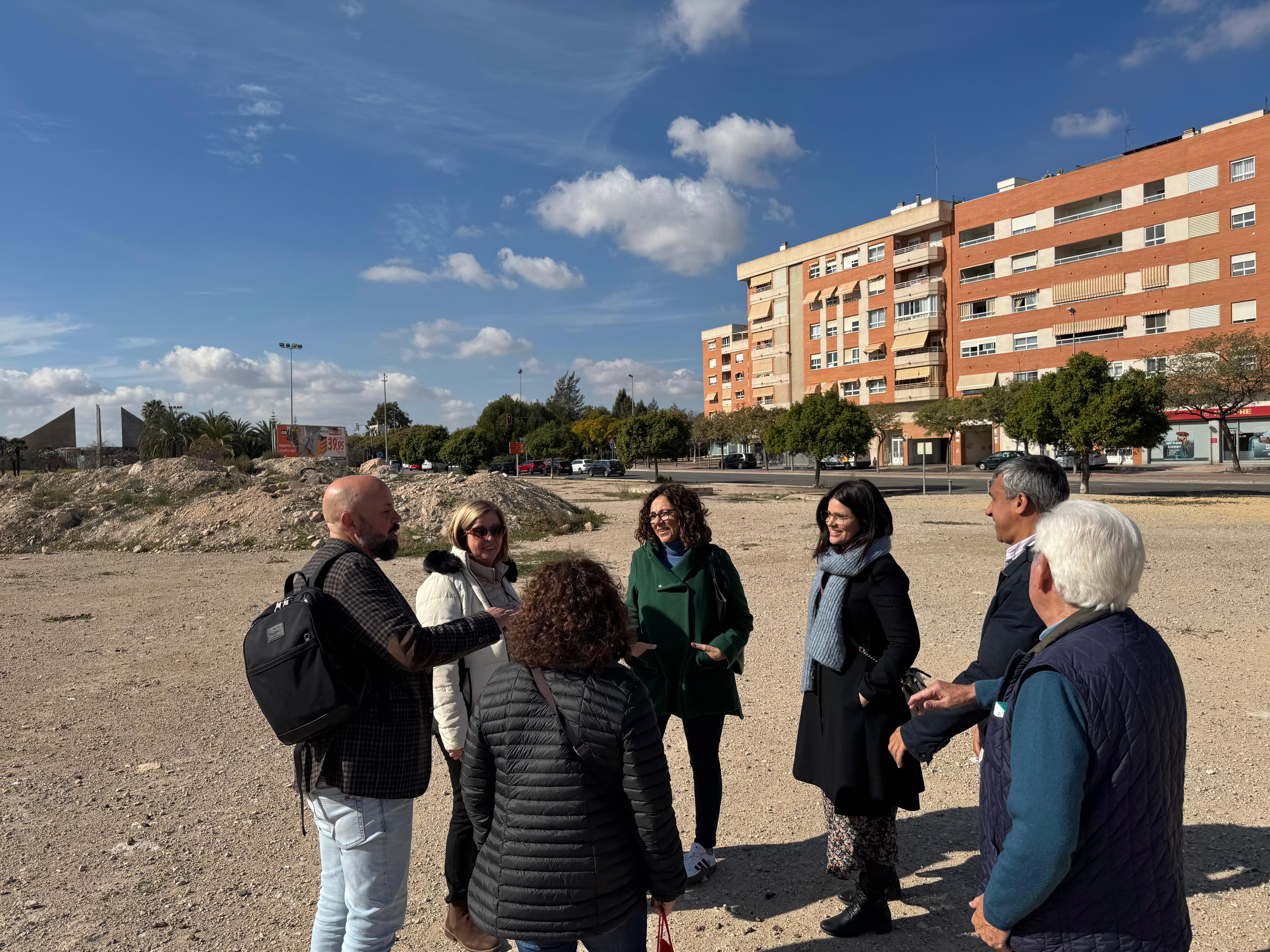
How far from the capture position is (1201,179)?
4709 centimetres

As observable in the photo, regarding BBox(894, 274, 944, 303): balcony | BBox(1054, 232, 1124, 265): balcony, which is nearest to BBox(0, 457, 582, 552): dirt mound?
BBox(1054, 232, 1124, 265): balcony

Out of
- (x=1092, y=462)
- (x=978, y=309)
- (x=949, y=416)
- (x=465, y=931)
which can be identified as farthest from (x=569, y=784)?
(x=978, y=309)

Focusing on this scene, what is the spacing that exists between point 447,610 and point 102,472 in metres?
31.4

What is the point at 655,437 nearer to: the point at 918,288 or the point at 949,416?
the point at 949,416

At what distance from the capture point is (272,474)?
32.0 metres

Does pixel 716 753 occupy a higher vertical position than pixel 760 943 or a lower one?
higher

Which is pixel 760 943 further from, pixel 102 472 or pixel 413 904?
pixel 102 472

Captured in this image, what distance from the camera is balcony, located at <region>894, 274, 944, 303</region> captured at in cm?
6203

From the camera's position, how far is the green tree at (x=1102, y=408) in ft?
81.4

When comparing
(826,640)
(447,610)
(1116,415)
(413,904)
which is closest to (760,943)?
(826,640)

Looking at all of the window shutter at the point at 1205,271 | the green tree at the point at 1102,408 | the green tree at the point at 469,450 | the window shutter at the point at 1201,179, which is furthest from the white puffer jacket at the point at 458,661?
the window shutter at the point at 1201,179

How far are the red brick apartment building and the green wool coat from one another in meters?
40.0

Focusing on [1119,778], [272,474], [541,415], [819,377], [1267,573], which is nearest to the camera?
[1119,778]

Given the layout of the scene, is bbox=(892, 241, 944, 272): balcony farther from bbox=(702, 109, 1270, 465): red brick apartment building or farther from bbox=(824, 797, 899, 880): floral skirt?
bbox=(824, 797, 899, 880): floral skirt
